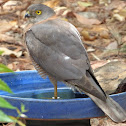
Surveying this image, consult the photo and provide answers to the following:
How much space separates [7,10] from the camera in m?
7.40

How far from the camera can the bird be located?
2.83m

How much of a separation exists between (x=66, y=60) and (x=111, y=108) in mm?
583

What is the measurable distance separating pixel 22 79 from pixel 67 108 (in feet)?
4.09

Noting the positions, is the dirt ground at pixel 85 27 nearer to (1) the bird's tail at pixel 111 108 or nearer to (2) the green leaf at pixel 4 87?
(1) the bird's tail at pixel 111 108

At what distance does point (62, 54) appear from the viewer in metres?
3.05

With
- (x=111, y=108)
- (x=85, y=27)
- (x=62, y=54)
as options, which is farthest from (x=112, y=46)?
(x=111, y=108)

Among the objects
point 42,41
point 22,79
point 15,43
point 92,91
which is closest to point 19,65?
point 15,43

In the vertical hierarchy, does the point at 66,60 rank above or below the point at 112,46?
above

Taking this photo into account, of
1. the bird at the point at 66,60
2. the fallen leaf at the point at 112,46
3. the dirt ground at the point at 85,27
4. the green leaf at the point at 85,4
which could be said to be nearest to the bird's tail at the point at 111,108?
the bird at the point at 66,60

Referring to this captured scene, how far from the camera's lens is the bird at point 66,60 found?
9.29 feet

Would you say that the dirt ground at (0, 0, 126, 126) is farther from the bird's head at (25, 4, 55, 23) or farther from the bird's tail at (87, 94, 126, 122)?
the bird's tail at (87, 94, 126, 122)

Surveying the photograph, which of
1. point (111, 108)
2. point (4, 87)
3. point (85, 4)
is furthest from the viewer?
point (85, 4)

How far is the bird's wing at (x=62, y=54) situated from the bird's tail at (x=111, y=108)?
0.05 meters

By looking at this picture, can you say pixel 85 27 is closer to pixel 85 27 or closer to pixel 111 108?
pixel 85 27
